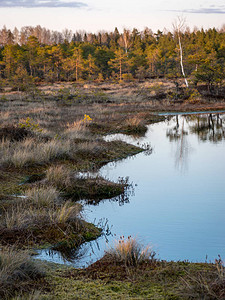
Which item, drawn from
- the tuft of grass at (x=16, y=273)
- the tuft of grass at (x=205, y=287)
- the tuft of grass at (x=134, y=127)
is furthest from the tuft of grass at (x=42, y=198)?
the tuft of grass at (x=134, y=127)

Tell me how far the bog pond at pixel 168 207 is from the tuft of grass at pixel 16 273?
2.95 feet

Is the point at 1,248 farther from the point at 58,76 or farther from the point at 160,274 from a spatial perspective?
the point at 58,76

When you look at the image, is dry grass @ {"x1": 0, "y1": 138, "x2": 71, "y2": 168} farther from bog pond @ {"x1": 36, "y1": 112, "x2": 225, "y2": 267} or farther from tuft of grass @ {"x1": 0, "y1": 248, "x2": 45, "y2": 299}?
tuft of grass @ {"x1": 0, "y1": 248, "x2": 45, "y2": 299}

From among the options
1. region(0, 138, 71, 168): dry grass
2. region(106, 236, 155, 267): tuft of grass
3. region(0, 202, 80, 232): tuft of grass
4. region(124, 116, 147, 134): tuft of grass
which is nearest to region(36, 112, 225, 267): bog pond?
region(106, 236, 155, 267): tuft of grass

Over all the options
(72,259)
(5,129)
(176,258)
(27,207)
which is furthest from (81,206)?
(5,129)

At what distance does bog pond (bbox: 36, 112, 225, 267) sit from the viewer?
235 inches

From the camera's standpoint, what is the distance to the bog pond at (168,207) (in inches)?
235

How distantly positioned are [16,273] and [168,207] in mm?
4442

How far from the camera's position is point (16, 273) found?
4445mm

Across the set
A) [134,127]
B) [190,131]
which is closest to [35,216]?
[134,127]

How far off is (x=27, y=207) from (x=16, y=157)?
153 inches

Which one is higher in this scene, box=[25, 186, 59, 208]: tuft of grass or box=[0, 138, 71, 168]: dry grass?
box=[0, 138, 71, 168]: dry grass

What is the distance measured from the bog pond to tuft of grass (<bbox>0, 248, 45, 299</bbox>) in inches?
35.4

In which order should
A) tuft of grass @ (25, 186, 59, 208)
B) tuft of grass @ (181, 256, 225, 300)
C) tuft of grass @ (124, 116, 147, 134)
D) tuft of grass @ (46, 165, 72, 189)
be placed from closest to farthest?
1. tuft of grass @ (181, 256, 225, 300)
2. tuft of grass @ (25, 186, 59, 208)
3. tuft of grass @ (46, 165, 72, 189)
4. tuft of grass @ (124, 116, 147, 134)
